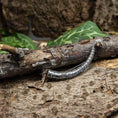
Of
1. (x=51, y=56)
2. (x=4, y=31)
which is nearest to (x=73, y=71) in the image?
(x=51, y=56)

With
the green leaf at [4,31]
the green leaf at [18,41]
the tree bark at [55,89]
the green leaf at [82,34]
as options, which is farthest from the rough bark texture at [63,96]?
the green leaf at [4,31]

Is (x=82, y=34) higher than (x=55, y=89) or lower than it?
higher

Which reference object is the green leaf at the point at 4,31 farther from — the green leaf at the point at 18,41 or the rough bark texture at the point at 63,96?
the rough bark texture at the point at 63,96

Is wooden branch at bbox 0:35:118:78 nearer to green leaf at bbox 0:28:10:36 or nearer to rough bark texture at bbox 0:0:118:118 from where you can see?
rough bark texture at bbox 0:0:118:118

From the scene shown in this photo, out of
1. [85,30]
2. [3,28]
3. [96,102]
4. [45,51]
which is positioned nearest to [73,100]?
[96,102]

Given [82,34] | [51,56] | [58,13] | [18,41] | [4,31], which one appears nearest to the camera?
[51,56]

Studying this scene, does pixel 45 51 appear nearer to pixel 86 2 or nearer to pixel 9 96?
pixel 9 96

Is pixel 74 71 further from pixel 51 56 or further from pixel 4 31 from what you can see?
pixel 4 31
